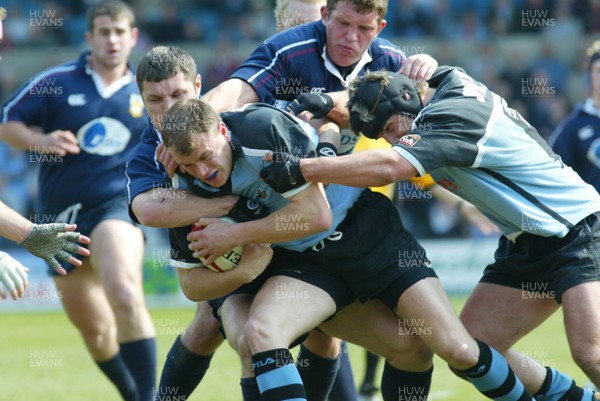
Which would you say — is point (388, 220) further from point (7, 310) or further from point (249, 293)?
point (7, 310)

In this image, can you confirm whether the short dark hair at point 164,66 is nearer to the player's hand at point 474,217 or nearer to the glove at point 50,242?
the glove at point 50,242

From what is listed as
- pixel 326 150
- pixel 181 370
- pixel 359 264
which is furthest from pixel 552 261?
pixel 181 370

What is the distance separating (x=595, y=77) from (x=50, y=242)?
524 cm

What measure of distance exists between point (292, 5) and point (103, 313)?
8.75 ft

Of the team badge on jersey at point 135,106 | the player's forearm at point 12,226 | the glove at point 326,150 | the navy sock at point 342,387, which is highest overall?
the glove at point 326,150

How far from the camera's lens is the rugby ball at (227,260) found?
196 inches

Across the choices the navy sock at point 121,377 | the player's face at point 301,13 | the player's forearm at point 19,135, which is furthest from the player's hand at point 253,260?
the player's forearm at point 19,135

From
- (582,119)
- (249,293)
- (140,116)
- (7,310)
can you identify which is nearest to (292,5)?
(140,116)

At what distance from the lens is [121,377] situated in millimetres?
7012

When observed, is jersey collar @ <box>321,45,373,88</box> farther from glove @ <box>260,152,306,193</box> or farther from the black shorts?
glove @ <box>260,152,306,193</box>

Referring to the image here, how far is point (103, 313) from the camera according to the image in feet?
23.9

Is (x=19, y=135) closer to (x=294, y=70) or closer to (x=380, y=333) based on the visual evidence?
(x=294, y=70)

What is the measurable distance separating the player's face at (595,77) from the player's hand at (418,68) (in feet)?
10.9

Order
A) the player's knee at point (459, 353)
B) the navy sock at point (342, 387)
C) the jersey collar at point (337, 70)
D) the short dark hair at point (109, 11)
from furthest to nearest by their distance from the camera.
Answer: the short dark hair at point (109, 11), the navy sock at point (342, 387), the jersey collar at point (337, 70), the player's knee at point (459, 353)
